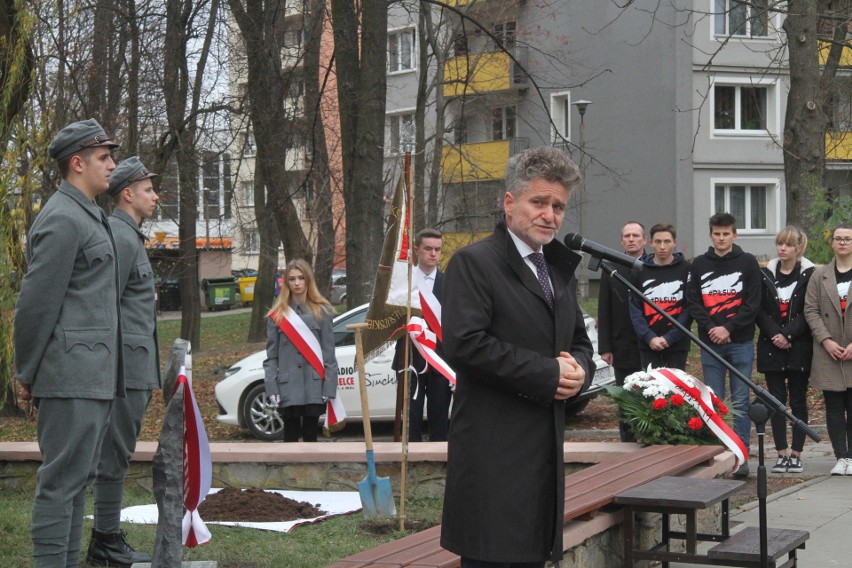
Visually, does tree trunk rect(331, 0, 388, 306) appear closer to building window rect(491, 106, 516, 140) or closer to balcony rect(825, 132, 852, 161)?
balcony rect(825, 132, 852, 161)

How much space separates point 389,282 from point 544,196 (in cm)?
411

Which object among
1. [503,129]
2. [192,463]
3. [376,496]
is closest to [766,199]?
[503,129]

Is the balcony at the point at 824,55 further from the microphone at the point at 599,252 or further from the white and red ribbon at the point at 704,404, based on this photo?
the microphone at the point at 599,252

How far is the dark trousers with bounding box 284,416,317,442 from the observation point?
1035cm

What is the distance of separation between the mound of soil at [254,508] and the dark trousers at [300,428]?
2.38 m

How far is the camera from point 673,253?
9.91m

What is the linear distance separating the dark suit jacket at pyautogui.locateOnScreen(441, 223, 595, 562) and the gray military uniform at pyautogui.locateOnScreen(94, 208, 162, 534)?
8.18 ft

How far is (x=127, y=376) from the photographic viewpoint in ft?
19.6

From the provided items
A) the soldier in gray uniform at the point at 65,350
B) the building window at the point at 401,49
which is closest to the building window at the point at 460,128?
the building window at the point at 401,49

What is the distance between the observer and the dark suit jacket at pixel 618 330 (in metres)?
9.77

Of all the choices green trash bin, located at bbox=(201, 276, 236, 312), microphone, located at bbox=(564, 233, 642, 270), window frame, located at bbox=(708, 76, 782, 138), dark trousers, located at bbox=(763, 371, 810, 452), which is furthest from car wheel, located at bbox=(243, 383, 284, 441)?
green trash bin, located at bbox=(201, 276, 236, 312)

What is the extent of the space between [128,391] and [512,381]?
2822 millimetres

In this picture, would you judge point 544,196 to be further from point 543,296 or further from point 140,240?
point 140,240

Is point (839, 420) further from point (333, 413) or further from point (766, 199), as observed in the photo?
point (766, 199)
